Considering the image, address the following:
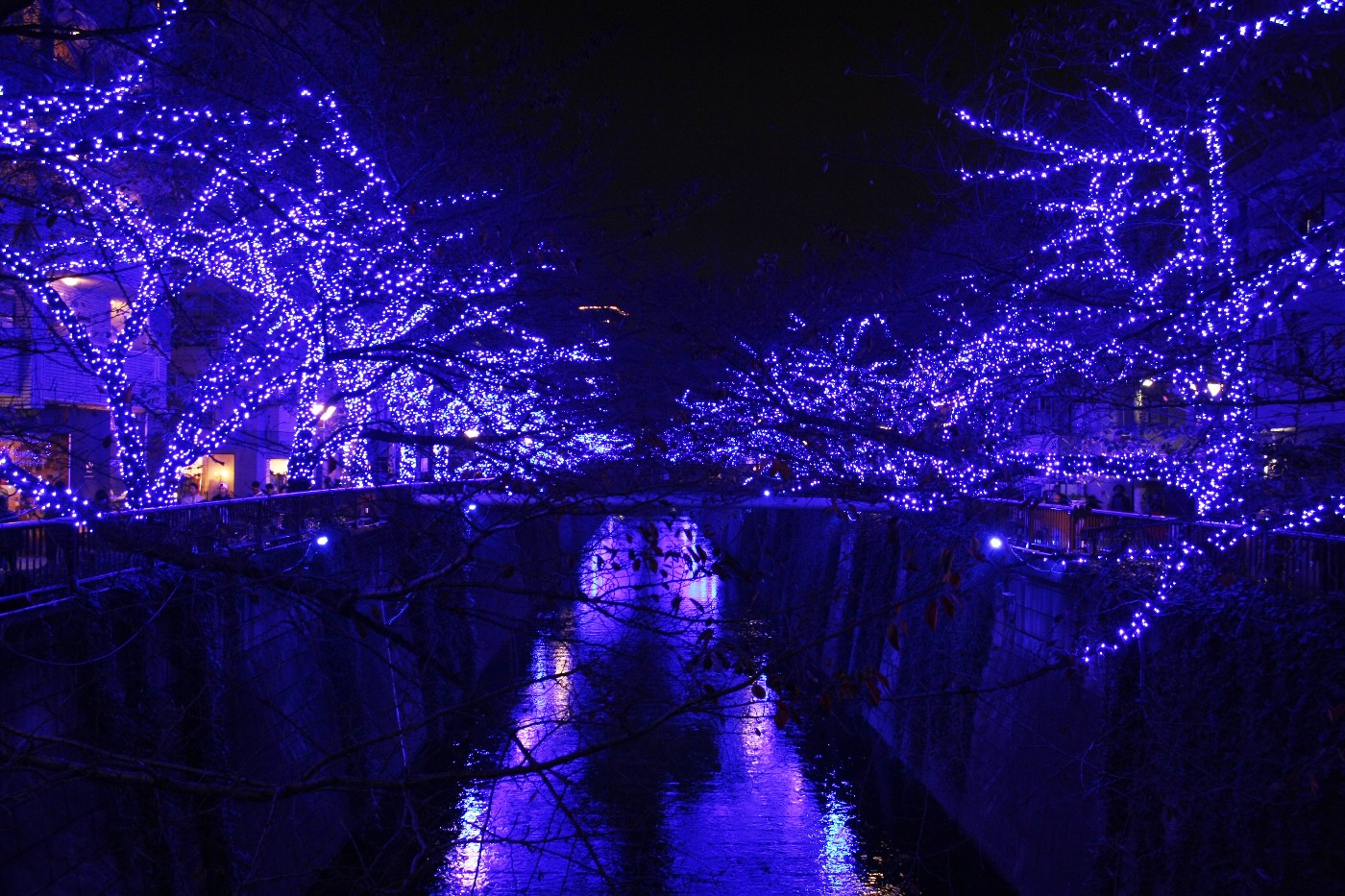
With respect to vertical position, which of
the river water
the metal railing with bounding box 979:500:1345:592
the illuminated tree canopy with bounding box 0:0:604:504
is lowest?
the river water

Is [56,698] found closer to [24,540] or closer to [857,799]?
[24,540]

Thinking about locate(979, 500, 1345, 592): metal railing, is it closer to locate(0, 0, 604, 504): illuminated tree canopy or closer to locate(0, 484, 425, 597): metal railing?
locate(0, 0, 604, 504): illuminated tree canopy

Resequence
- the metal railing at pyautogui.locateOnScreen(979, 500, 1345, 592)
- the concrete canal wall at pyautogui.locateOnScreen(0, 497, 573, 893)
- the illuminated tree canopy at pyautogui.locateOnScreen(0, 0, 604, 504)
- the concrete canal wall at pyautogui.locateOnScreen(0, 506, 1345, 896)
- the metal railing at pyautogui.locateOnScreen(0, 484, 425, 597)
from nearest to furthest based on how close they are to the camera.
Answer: the concrete canal wall at pyautogui.locateOnScreen(0, 497, 573, 893), the concrete canal wall at pyautogui.locateOnScreen(0, 506, 1345, 896), the metal railing at pyautogui.locateOnScreen(0, 484, 425, 597), the metal railing at pyautogui.locateOnScreen(979, 500, 1345, 592), the illuminated tree canopy at pyautogui.locateOnScreen(0, 0, 604, 504)

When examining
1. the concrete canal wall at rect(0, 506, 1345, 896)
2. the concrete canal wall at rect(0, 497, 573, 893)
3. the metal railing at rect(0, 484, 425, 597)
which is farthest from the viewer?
the metal railing at rect(0, 484, 425, 597)

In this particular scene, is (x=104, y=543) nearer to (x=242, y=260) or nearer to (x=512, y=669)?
(x=512, y=669)

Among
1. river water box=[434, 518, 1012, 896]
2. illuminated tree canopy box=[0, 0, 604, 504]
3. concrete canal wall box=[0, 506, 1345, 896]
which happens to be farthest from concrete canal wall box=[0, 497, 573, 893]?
illuminated tree canopy box=[0, 0, 604, 504]

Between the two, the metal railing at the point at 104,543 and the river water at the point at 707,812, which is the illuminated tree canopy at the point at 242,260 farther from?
the river water at the point at 707,812

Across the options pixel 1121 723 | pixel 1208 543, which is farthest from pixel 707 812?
pixel 1208 543

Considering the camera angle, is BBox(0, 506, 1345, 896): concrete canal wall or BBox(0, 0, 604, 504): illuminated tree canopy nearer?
BBox(0, 506, 1345, 896): concrete canal wall

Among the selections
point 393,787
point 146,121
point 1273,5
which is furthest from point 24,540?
point 1273,5

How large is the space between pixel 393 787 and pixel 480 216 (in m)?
14.1

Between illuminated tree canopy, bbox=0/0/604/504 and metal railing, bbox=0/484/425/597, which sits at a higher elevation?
illuminated tree canopy, bbox=0/0/604/504

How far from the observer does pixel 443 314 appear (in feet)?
50.1

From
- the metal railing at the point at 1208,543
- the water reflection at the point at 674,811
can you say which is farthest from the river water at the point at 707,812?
the metal railing at the point at 1208,543
